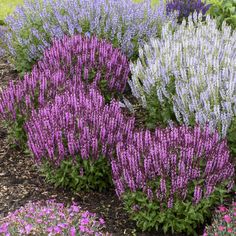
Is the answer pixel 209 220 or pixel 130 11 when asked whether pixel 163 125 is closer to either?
pixel 209 220

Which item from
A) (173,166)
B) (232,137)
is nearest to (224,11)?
(232,137)

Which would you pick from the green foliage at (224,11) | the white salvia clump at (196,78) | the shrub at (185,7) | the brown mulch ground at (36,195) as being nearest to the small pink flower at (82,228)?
the brown mulch ground at (36,195)

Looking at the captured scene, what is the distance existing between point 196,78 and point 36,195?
2.12m

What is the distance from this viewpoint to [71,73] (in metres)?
6.29

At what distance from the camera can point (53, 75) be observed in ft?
19.2

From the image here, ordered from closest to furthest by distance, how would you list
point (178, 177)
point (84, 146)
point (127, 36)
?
point (178, 177) → point (84, 146) → point (127, 36)

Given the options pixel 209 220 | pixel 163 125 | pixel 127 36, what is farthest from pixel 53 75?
pixel 209 220

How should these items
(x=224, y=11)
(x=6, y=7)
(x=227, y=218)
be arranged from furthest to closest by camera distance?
(x=6, y=7) < (x=224, y=11) < (x=227, y=218)

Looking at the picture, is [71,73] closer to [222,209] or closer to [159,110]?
[159,110]

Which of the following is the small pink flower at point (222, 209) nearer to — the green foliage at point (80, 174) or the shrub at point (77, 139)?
the shrub at point (77, 139)

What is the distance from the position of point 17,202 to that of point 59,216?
1199mm

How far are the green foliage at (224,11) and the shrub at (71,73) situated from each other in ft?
8.47

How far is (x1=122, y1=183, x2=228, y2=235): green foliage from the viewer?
4.29 metres

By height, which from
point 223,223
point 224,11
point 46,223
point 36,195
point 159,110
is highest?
point 46,223
